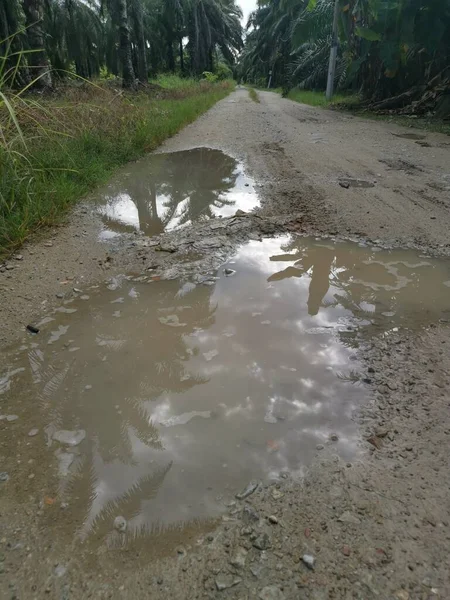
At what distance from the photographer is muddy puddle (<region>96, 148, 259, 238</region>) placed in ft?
14.9

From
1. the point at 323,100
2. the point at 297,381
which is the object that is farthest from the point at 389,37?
the point at 297,381

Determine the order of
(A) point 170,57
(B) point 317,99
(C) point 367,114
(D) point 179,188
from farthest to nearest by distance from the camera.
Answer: (A) point 170,57
(B) point 317,99
(C) point 367,114
(D) point 179,188

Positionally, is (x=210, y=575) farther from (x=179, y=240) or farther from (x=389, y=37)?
(x=389, y=37)

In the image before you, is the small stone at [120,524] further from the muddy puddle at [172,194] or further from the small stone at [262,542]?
the muddy puddle at [172,194]

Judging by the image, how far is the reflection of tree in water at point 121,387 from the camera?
5.26ft

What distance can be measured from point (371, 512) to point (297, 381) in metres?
0.78

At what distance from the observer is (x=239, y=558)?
53.1 inches

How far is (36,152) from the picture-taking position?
16.4 feet

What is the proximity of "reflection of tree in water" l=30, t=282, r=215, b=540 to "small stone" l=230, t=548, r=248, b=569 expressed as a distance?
1.32 ft

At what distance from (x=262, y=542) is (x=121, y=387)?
109 centimetres

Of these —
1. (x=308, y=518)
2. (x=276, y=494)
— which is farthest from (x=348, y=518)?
(x=276, y=494)

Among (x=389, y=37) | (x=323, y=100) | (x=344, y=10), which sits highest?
(x=344, y=10)

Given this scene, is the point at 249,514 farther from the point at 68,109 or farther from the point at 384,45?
the point at 384,45

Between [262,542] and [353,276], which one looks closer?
[262,542]
